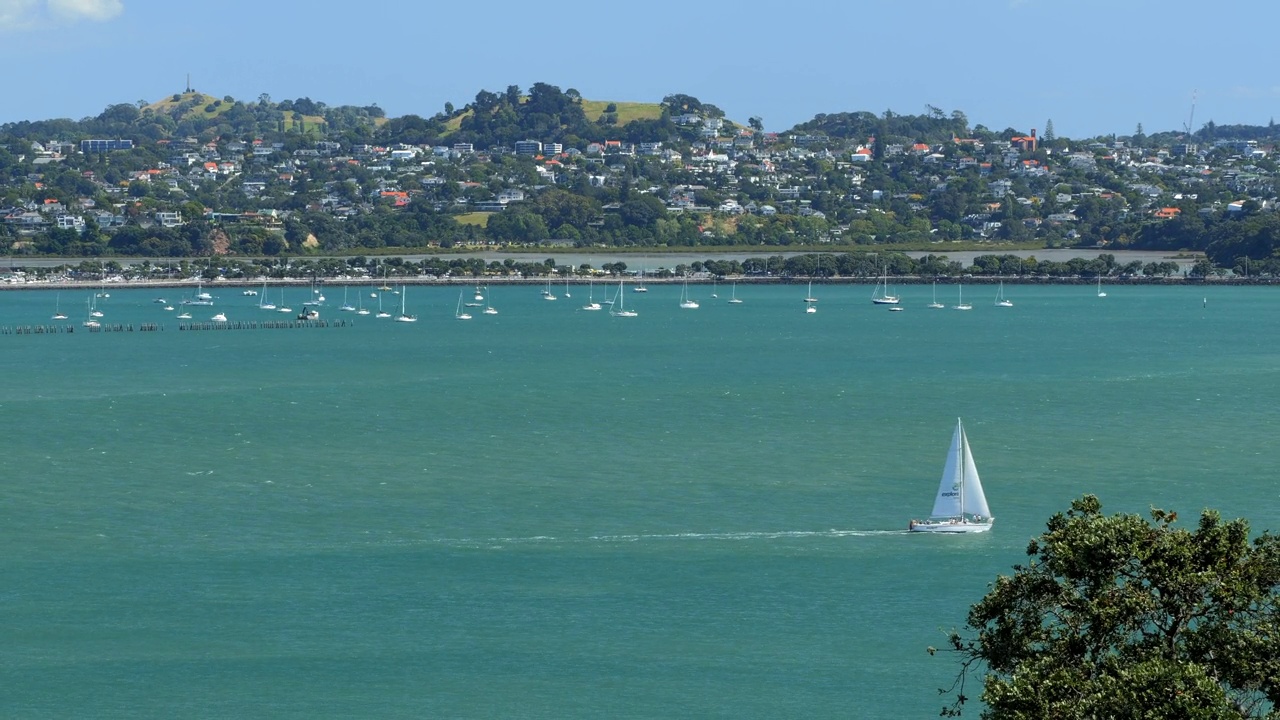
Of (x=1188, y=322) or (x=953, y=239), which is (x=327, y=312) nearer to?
(x=1188, y=322)

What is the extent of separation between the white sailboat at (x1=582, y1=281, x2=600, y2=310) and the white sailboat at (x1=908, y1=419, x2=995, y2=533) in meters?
83.4

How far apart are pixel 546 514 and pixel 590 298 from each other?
91.1 m

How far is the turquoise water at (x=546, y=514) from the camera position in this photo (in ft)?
78.5

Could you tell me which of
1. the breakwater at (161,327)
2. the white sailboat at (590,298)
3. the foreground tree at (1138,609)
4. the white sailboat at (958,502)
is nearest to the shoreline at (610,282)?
the white sailboat at (590,298)

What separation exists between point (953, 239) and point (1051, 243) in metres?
12.5

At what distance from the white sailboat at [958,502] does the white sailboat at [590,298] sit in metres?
83.4

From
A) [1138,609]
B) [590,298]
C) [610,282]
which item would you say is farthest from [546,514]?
[610,282]

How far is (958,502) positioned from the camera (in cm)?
3203

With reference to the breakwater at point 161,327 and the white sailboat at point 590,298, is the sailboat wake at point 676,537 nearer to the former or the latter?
the breakwater at point 161,327

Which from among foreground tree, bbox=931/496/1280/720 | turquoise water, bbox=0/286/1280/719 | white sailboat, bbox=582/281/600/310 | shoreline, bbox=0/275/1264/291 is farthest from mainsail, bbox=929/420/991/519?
shoreline, bbox=0/275/1264/291

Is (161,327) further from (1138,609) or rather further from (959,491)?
(1138,609)

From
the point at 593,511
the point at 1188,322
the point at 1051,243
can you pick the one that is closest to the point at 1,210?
the point at 1051,243

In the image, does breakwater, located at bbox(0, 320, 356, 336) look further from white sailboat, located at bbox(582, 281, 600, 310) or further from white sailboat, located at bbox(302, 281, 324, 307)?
white sailboat, located at bbox(582, 281, 600, 310)

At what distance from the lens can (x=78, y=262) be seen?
161 m
